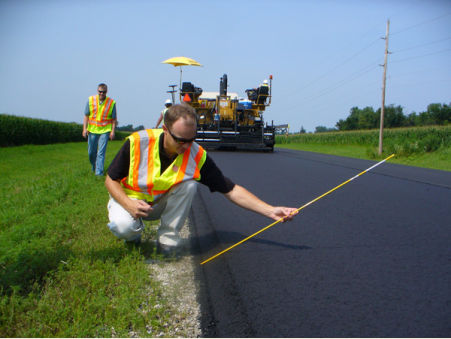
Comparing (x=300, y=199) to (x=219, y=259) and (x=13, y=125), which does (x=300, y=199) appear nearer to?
(x=219, y=259)

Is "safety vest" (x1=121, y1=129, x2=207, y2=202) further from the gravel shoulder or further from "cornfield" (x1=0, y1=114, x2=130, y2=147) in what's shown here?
"cornfield" (x1=0, y1=114, x2=130, y2=147)

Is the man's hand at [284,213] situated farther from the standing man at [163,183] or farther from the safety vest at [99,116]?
the safety vest at [99,116]

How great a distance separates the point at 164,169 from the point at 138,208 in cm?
41

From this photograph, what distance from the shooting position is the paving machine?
61.4ft

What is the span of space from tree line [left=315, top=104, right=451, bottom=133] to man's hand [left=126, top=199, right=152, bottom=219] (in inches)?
3111

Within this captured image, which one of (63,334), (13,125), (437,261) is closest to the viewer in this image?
(63,334)

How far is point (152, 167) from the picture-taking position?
11.2 feet

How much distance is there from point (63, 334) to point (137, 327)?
371 mm

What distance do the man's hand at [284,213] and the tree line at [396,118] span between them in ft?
257

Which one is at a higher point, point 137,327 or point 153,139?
point 153,139

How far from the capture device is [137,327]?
7.43 feet

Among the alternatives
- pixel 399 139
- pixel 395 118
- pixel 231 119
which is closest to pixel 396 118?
pixel 395 118

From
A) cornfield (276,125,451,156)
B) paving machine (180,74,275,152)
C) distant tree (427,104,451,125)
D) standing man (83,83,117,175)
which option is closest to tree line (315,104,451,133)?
distant tree (427,104,451,125)

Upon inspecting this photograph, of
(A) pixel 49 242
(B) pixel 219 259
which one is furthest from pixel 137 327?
(A) pixel 49 242
